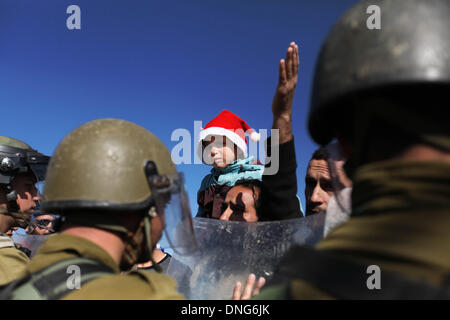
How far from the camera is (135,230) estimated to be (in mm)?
2045

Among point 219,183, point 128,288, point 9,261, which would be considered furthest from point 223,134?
point 128,288

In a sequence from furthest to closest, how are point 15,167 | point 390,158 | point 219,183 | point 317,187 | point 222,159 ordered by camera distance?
point 222,159, point 219,183, point 15,167, point 317,187, point 390,158

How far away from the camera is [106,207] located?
1.91 m

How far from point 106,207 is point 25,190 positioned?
270 cm

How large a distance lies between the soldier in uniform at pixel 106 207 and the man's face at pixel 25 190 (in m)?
2.22

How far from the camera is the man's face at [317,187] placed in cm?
354

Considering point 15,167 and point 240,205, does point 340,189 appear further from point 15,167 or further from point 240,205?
point 15,167

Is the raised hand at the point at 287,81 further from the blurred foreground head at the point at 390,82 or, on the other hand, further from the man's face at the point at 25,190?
the man's face at the point at 25,190

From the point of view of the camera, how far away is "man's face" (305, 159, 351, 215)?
11.6ft

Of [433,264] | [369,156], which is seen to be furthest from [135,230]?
[433,264]

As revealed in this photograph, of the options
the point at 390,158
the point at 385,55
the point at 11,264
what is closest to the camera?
the point at 390,158

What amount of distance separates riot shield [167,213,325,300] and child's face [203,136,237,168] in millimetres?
1989

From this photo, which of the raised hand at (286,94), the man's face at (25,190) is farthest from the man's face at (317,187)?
the man's face at (25,190)
